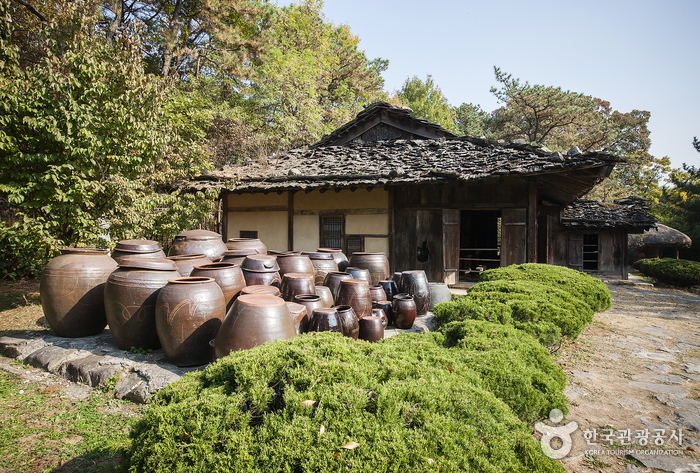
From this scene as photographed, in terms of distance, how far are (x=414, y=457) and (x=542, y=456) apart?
2.38 ft

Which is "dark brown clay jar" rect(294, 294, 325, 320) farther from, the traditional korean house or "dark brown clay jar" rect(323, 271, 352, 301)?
the traditional korean house

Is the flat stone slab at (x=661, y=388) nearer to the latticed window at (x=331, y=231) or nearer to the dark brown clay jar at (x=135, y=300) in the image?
the dark brown clay jar at (x=135, y=300)

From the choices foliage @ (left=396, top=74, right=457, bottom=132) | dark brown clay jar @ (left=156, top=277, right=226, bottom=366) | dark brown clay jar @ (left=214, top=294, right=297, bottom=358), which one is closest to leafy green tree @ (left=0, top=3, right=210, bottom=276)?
dark brown clay jar @ (left=156, top=277, right=226, bottom=366)

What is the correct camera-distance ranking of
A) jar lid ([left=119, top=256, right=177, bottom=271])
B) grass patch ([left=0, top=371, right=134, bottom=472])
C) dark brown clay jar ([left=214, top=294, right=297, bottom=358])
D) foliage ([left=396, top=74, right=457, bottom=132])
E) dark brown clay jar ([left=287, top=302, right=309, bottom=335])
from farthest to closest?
foliage ([left=396, top=74, right=457, bottom=132]) → jar lid ([left=119, top=256, right=177, bottom=271]) → dark brown clay jar ([left=287, top=302, right=309, bottom=335]) → dark brown clay jar ([left=214, top=294, right=297, bottom=358]) → grass patch ([left=0, top=371, right=134, bottom=472])

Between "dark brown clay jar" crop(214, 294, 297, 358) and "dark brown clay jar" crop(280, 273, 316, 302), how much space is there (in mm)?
1192

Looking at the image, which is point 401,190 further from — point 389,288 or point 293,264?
point 293,264

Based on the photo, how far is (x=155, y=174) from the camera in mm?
8414

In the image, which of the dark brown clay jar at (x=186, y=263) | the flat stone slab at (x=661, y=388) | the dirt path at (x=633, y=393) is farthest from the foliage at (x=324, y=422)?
the flat stone slab at (x=661, y=388)

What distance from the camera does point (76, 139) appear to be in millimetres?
5613

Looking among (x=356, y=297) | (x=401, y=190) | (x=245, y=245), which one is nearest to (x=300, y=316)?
(x=356, y=297)

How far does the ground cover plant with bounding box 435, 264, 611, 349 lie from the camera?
3.94 metres

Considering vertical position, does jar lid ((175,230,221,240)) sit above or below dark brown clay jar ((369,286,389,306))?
above

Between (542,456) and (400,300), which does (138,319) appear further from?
(542,456)

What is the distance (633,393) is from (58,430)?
5406 millimetres
